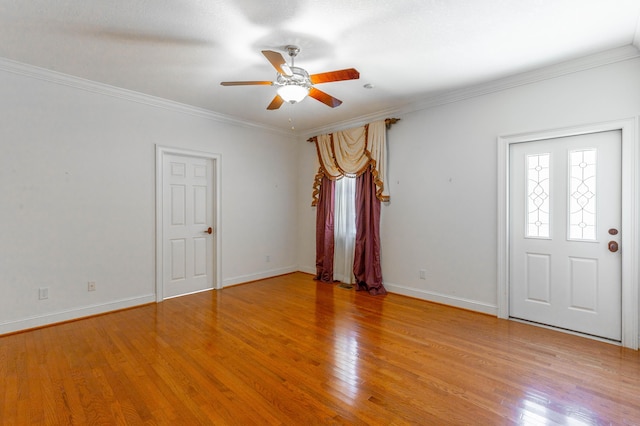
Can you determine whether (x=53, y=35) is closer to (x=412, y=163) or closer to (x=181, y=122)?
(x=181, y=122)

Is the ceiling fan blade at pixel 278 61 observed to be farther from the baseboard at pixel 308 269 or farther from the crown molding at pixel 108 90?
the baseboard at pixel 308 269

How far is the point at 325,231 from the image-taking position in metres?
5.32

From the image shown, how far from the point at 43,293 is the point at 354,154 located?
13.9 ft

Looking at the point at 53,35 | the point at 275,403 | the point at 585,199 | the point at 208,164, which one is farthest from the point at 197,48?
the point at 585,199

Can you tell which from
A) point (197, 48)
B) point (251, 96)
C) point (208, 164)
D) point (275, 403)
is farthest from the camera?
point (208, 164)

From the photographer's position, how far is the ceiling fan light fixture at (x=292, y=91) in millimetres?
2578

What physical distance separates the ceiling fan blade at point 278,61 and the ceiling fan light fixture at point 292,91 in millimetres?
98

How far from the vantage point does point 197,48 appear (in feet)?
9.01

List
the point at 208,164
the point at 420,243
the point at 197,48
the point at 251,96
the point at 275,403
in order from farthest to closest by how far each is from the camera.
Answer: the point at 208,164, the point at 420,243, the point at 251,96, the point at 197,48, the point at 275,403

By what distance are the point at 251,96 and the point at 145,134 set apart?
1472 millimetres

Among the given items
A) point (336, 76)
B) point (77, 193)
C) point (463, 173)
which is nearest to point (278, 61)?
point (336, 76)

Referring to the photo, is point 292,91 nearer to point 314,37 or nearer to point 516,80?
point 314,37

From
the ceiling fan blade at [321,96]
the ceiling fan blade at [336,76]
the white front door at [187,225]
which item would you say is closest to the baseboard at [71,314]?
the white front door at [187,225]

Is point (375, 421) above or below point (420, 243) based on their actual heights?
below
